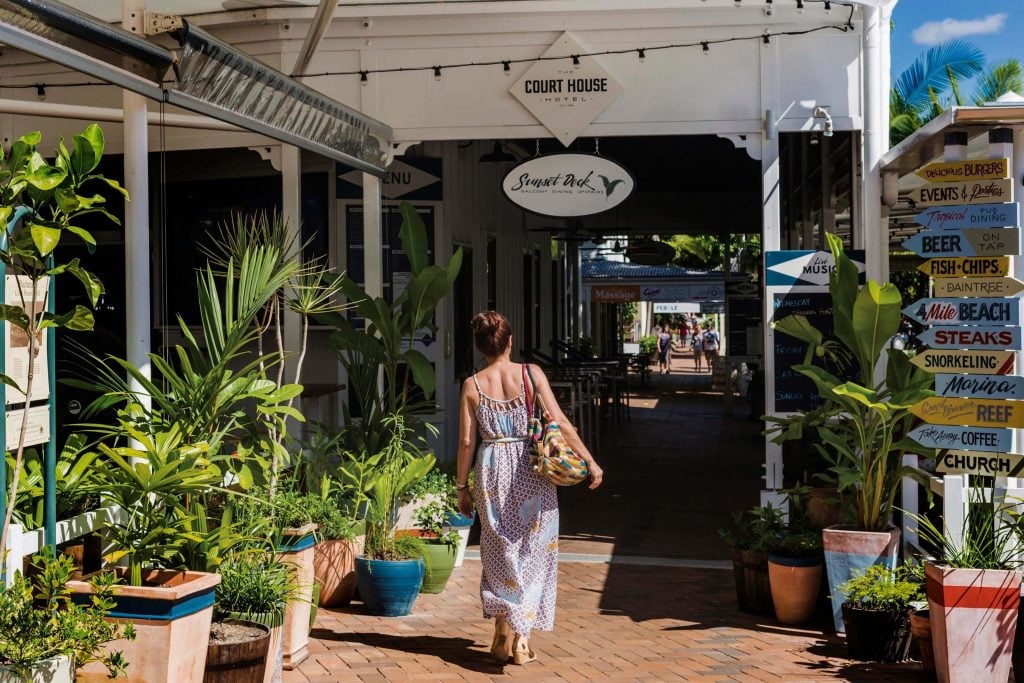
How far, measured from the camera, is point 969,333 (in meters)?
5.86

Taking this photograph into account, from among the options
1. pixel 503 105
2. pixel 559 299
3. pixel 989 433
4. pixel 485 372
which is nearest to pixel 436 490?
pixel 485 372

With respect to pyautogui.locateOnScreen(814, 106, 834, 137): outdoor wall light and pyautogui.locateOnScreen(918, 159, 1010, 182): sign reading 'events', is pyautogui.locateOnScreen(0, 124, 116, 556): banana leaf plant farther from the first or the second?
pyautogui.locateOnScreen(814, 106, 834, 137): outdoor wall light

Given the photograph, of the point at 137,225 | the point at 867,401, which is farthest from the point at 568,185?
the point at 137,225

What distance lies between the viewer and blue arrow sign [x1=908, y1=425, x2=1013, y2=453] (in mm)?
5738

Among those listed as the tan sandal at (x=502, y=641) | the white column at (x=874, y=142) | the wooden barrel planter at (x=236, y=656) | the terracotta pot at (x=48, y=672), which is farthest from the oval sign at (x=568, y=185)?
the terracotta pot at (x=48, y=672)

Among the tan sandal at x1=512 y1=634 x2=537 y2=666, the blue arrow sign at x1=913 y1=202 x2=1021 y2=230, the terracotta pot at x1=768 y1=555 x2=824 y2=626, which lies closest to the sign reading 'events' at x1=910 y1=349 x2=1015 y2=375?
the blue arrow sign at x1=913 y1=202 x2=1021 y2=230

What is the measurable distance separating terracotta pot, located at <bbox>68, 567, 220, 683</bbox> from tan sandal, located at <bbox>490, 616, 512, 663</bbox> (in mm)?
1914

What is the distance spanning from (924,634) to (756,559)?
49.3 inches

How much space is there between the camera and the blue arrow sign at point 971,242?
574 centimetres

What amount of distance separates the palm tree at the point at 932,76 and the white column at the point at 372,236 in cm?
2196

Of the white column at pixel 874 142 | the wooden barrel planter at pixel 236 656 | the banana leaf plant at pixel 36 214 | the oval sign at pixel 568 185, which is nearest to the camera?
the banana leaf plant at pixel 36 214

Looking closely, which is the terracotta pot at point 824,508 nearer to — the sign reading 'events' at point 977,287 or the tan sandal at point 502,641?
the sign reading 'events' at point 977,287

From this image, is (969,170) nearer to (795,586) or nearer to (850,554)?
(850,554)

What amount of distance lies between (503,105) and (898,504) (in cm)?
369
